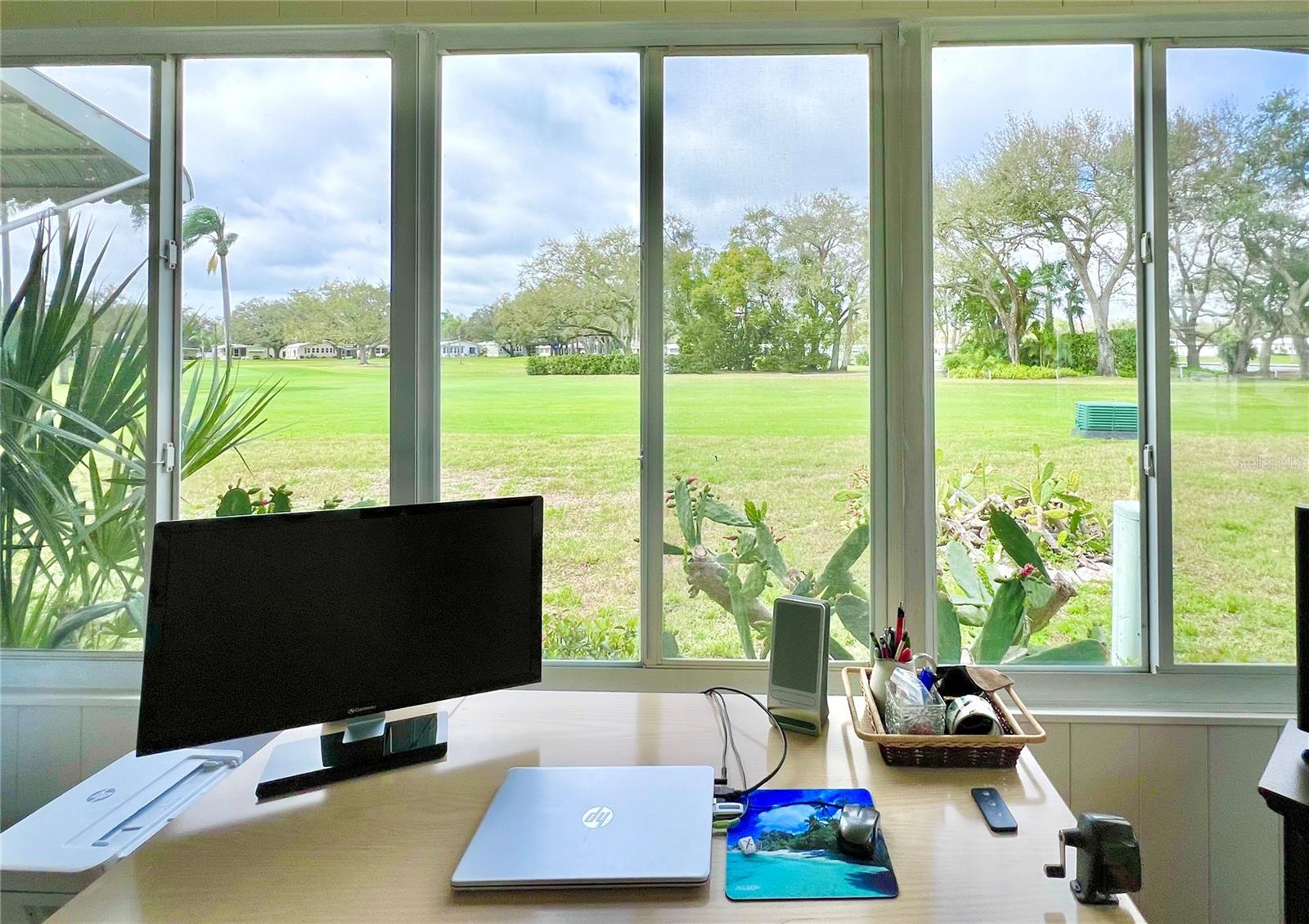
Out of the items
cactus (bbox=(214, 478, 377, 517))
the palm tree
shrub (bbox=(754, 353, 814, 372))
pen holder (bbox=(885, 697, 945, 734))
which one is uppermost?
the palm tree

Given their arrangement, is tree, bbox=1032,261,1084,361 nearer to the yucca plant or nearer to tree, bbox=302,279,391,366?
tree, bbox=302,279,391,366

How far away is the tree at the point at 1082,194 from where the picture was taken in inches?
71.6

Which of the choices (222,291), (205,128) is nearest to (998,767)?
(222,291)

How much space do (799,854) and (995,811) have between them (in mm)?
343

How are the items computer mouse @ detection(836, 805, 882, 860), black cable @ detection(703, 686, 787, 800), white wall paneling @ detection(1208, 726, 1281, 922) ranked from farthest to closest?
white wall paneling @ detection(1208, 726, 1281, 922)
black cable @ detection(703, 686, 787, 800)
computer mouse @ detection(836, 805, 882, 860)

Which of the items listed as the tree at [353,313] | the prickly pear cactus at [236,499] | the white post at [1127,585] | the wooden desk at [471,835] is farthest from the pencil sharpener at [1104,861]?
the prickly pear cactus at [236,499]

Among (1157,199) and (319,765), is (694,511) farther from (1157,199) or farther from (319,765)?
(1157,199)

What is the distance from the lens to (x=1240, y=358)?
1799mm

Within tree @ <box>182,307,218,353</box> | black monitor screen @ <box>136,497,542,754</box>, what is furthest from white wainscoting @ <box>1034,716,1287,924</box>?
tree @ <box>182,307,218,353</box>

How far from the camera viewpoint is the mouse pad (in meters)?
0.88

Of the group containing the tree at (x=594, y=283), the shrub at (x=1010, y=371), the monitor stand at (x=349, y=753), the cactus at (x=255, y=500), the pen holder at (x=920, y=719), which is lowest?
the monitor stand at (x=349, y=753)

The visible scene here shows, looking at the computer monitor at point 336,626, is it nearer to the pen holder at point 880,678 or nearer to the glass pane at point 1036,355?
the pen holder at point 880,678

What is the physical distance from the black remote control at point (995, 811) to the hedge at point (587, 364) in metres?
1.28

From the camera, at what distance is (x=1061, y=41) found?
1.83m
